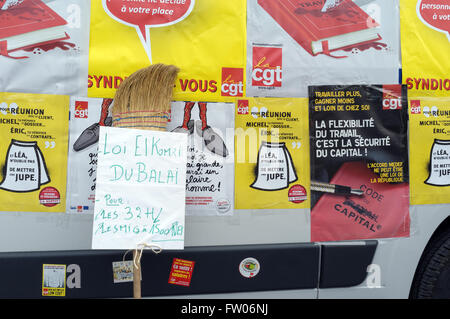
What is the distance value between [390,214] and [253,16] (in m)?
1.58

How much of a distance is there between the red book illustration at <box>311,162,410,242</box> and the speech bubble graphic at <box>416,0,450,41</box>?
1.06 metres

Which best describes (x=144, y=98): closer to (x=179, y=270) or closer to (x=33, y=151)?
(x=33, y=151)

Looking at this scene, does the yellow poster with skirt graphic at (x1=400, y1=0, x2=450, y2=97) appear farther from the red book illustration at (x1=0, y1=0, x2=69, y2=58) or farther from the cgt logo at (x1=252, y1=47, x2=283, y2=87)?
the red book illustration at (x1=0, y1=0, x2=69, y2=58)

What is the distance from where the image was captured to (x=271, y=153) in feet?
7.79

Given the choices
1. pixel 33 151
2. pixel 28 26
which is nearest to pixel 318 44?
pixel 28 26

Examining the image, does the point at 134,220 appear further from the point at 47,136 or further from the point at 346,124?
the point at 346,124

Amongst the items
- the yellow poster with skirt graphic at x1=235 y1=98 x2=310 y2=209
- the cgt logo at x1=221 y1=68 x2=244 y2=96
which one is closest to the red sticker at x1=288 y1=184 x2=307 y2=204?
the yellow poster with skirt graphic at x1=235 y1=98 x2=310 y2=209

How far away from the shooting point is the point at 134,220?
2047mm

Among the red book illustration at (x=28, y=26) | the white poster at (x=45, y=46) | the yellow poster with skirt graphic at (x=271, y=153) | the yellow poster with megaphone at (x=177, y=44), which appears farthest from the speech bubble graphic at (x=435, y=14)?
the red book illustration at (x=28, y=26)

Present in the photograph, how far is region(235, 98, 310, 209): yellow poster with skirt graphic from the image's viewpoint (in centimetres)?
235

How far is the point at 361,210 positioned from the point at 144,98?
1.56m

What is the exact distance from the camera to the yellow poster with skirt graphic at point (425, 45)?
2.48m

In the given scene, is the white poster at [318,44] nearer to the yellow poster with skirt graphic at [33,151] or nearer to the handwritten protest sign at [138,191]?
the handwritten protest sign at [138,191]

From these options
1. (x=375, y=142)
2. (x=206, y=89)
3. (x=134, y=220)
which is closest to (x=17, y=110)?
(x=134, y=220)
